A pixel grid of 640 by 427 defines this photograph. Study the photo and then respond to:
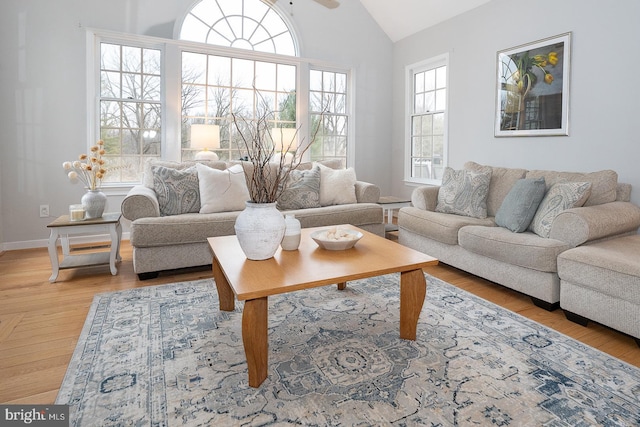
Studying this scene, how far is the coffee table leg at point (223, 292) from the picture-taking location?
2.33m

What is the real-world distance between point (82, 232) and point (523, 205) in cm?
338

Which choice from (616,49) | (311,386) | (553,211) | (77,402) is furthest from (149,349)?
(616,49)

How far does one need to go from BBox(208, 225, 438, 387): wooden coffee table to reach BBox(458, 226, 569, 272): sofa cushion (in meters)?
0.90

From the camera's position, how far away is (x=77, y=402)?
4.89 feet

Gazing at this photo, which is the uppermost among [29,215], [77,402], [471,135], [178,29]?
[178,29]

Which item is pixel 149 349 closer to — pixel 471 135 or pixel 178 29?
pixel 178 29

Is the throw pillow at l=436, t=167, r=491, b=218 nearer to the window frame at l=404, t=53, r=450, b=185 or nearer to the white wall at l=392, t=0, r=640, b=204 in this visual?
the white wall at l=392, t=0, r=640, b=204

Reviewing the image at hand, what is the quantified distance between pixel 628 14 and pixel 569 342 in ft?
8.85

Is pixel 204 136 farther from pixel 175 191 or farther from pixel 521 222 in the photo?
pixel 521 222

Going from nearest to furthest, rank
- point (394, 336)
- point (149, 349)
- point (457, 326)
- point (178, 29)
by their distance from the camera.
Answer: point (149, 349)
point (394, 336)
point (457, 326)
point (178, 29)

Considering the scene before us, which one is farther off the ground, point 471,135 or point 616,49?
point 616,49

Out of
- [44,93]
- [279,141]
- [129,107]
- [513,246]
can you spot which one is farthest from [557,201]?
[44,93]

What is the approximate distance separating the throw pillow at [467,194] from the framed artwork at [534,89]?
0.78 meters

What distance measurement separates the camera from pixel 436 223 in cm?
326
